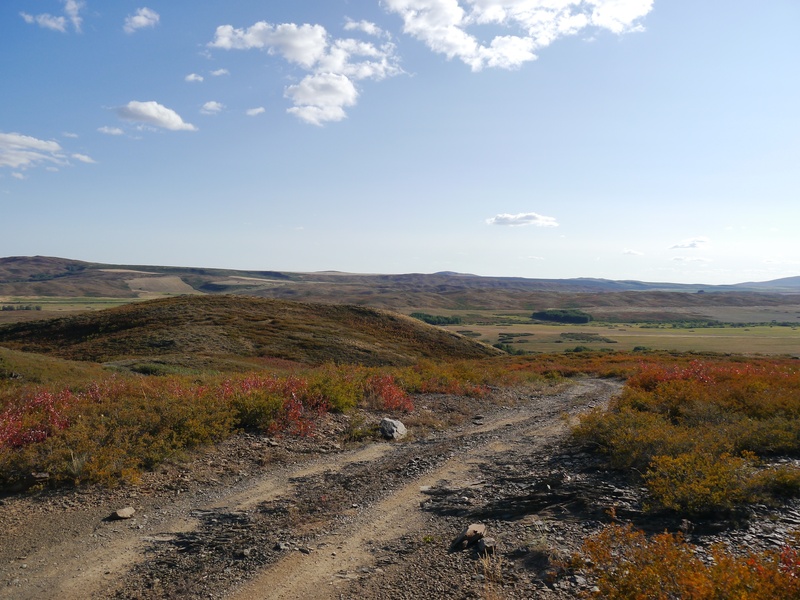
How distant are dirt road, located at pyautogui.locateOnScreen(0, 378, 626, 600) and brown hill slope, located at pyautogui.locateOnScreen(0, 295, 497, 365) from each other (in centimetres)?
2648

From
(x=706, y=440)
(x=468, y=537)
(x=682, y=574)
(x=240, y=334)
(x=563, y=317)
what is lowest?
(x=563, y=317)

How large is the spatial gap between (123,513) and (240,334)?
3630cm

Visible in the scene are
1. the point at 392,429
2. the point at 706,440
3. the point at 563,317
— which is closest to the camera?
the point at 706,440

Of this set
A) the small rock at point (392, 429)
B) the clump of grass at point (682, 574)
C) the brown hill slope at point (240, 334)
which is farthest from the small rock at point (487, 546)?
the brown hill slope at point (240, 334)

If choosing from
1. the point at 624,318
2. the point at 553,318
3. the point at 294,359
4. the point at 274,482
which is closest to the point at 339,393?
the point at 274,482

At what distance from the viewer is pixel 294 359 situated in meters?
38.3

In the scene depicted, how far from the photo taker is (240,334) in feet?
141

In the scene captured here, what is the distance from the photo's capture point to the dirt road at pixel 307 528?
5902mm

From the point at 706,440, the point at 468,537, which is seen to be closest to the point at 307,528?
the point at 468,537

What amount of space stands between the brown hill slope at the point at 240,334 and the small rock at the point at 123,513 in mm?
27131

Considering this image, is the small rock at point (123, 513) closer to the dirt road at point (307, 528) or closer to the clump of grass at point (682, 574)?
the dirt road at point (307, 528)

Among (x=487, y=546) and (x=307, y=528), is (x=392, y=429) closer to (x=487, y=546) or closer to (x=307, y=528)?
(x=307, y=528)

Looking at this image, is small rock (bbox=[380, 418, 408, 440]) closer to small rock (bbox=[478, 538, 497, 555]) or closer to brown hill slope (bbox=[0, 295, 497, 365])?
small rock (bbox=[478, 538, 497, 555])

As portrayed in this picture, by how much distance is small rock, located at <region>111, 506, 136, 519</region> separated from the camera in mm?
7855
